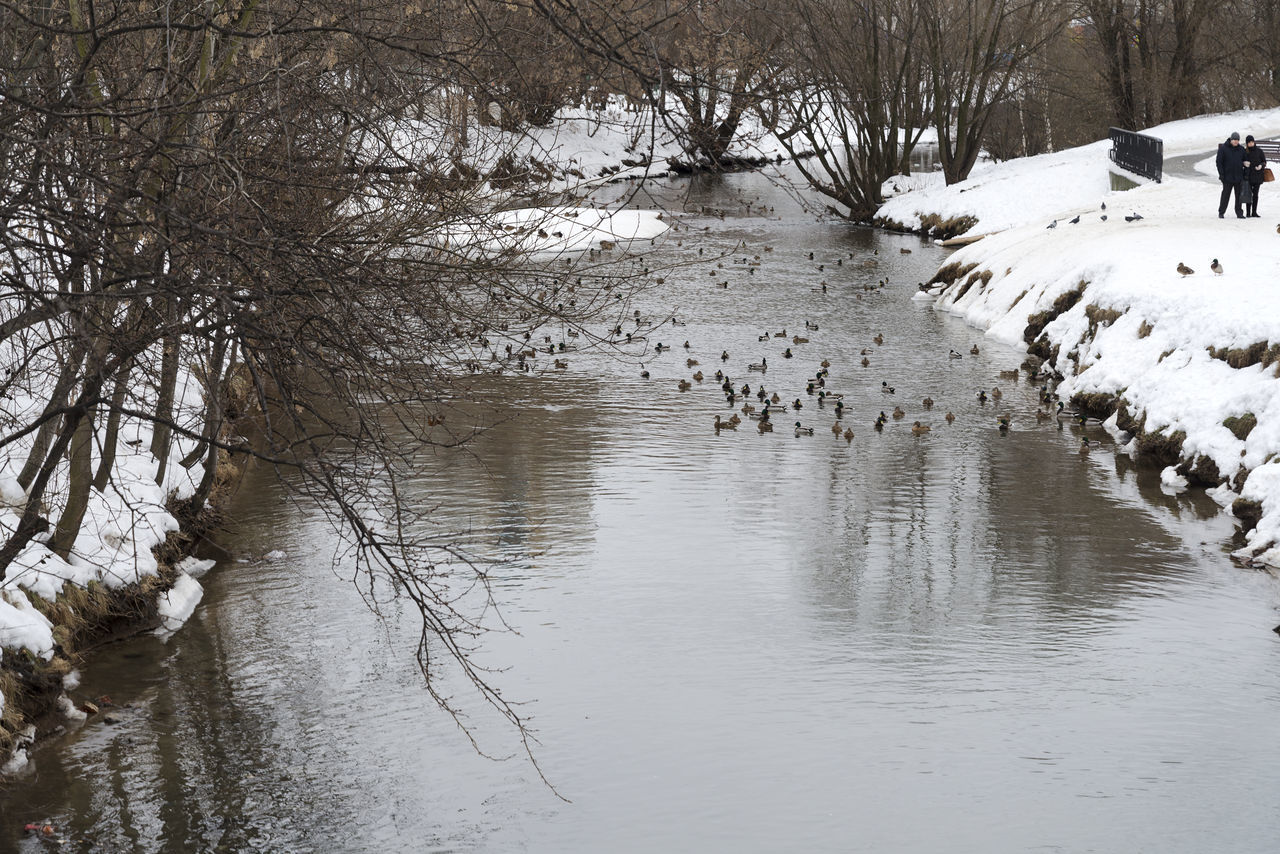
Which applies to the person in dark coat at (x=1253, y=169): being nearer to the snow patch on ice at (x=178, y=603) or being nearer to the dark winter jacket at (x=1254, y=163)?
the dark winter jacket at (x=1254, y=163)

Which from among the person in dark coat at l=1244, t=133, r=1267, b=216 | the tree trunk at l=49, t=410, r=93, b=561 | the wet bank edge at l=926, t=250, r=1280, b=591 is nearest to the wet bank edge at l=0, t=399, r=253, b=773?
the tree trunk at l=49, t=410, r=93, b=561

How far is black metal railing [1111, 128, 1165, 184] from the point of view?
106 feet

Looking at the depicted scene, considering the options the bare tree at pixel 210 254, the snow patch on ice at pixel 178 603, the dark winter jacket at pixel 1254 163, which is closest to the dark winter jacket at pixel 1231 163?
the dark winter jacket at pixel 1254 163

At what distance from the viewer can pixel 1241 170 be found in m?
23.4

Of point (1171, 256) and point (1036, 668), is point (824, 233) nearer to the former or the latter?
point (1171, 256)

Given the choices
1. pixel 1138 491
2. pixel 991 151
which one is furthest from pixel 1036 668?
pixel 991 151

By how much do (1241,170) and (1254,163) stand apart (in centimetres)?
33

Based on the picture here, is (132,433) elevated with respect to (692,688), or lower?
elevated

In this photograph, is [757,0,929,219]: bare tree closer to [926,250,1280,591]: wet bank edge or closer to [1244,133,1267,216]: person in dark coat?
[1244,133,1267,216]: person in dark coat

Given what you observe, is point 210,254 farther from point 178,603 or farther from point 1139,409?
point 1139,409

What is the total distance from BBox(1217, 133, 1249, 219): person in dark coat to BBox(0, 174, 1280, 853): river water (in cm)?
968

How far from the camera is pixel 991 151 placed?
5109 cm

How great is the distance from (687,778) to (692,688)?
131cm

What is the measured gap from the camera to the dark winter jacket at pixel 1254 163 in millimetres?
23250
